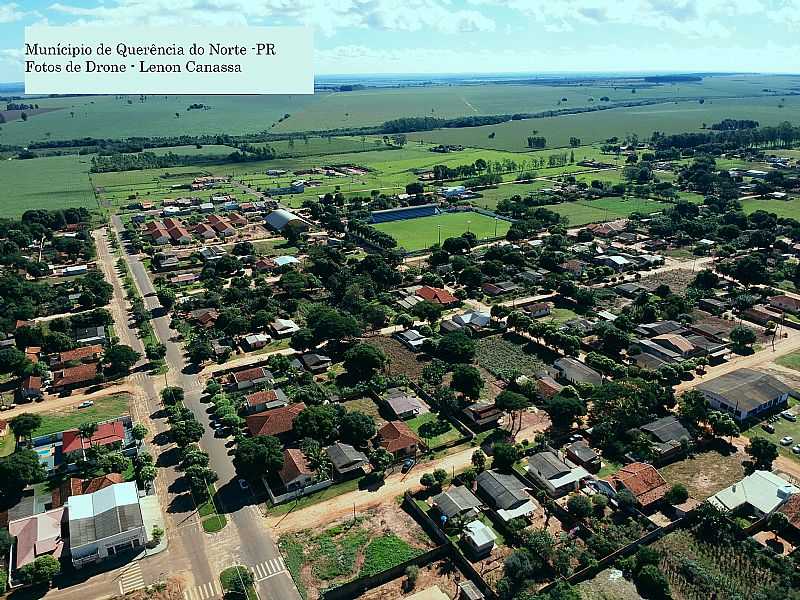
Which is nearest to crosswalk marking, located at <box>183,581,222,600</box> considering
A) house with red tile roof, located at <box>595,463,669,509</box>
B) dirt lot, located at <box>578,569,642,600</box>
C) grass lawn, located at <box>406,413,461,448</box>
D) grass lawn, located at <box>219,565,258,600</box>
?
grass lawn, located at <box>219,565,258,600</box>

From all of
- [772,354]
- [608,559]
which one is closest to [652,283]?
[772,354]

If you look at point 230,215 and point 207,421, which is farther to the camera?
point 230,215

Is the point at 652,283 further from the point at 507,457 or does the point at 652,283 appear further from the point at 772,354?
the point at 507,457

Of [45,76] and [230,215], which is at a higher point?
[45,76]

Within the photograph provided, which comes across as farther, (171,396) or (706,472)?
(171,396)

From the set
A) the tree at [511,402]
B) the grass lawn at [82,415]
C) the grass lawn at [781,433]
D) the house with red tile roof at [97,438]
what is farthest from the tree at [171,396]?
the grass lawn at [781,433]

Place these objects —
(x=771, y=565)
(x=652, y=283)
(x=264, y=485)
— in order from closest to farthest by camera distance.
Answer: (x=771, y=565), (x=264, y=485), (x=652, y=283)

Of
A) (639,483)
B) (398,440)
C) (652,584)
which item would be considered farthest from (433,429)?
(652,584)

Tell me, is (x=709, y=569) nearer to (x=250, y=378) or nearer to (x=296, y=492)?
(x=296, y=492)
